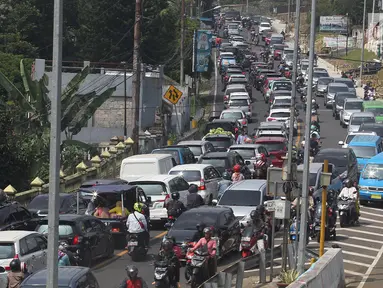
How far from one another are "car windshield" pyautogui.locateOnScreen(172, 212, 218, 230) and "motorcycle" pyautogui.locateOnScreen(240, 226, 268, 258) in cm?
91

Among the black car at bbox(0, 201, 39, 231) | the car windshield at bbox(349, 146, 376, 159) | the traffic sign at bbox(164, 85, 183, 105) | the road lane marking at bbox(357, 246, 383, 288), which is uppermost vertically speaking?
the traffic sign at bbox(164, 85, 183, 105)

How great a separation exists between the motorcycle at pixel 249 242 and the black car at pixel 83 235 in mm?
3322

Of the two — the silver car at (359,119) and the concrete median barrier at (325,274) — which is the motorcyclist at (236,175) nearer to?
the concrete median barrier at (325,274)

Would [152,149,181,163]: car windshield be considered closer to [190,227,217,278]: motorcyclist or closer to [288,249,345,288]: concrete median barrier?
[288,249,345,288]: concrete median barrier

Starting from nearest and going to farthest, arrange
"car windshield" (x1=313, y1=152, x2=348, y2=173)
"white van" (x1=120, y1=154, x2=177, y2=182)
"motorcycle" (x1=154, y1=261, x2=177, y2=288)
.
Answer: "motorcycle" (x1=154, y1=261, x2=177, y2=288), "white van" (x1=120, y1=154, x2=177, y2=182), "car windshield" (x1=313, y1=152, x2=348, y2=173)

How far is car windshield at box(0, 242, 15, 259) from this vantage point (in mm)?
19812

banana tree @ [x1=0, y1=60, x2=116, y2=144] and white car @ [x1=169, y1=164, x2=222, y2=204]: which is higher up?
banana tree @ [x1=0, y1=60, x2=116, y2=144]

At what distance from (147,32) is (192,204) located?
158 feet

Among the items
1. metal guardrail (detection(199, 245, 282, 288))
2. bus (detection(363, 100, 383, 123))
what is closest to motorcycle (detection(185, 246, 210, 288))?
metal guardrail (detection(199, 245, 282, 288))

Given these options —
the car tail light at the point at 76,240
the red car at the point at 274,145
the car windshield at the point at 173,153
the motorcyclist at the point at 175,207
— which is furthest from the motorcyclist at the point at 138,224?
the red car at the point at 274,145

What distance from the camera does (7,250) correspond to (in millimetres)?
19891

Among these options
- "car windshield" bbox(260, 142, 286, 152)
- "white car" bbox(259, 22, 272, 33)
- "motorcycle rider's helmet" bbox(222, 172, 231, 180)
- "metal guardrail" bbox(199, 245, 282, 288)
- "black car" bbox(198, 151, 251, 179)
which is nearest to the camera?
"metal guardrail" bbox(199, 245, 282, 288)

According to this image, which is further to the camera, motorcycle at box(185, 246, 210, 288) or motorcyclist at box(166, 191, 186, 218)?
motorcyclist at box(166, 191, 186, 218)

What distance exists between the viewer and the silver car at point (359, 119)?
51938mm
